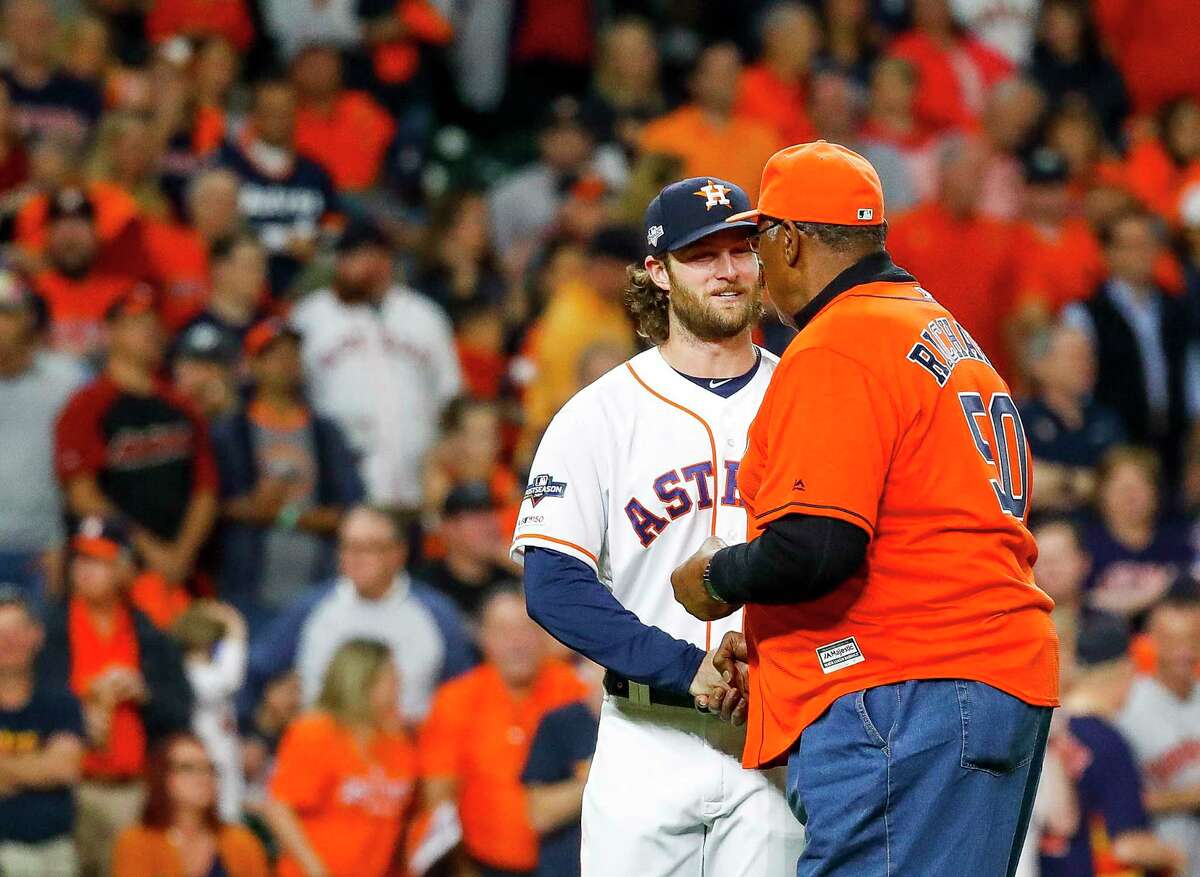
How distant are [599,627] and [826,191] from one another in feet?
3.60

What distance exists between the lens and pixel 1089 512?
364 inches

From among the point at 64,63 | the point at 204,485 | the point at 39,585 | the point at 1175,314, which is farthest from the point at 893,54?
the point at 39,585

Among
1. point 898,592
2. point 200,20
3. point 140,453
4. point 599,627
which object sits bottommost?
point 140,453

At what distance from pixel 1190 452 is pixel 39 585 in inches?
229

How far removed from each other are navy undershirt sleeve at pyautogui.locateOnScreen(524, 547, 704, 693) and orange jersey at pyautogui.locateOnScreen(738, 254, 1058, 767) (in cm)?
48

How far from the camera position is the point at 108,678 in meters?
7.51

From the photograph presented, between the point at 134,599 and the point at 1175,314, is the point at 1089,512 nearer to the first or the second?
the point at 1175,314

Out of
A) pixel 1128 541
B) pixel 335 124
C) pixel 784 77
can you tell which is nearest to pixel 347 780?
pixel 1128 541

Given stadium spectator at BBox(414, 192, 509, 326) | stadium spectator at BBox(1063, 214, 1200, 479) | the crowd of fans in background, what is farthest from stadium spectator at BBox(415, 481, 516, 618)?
stadium spectator at BBox(1063, 214, 1200, 479)

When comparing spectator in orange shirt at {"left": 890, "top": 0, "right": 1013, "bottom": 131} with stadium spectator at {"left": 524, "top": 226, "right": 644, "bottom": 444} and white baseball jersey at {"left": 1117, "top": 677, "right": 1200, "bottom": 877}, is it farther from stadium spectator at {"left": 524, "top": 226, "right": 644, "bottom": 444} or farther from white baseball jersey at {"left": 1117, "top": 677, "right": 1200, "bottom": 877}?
white baseball jersey at {"left": 1117, "top": 677, "right": 1200, "bottom": 877}

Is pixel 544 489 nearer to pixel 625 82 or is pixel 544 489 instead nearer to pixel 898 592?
Answer: pixel 898 592

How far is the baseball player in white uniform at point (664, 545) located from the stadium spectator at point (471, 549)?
4027mm

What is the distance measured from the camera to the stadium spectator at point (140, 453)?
8352 millimetres

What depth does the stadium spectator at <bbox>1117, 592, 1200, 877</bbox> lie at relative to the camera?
741cm
